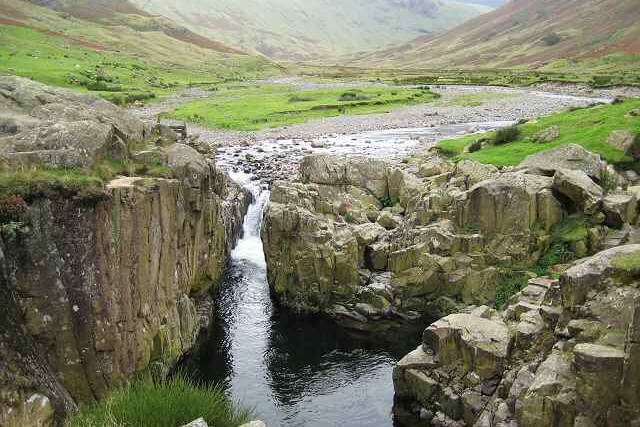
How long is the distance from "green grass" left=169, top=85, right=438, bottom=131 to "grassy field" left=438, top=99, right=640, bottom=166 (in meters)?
40.2

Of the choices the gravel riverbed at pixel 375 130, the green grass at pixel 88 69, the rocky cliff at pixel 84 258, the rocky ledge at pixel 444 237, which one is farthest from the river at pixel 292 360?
the green grass at pixel 88 69

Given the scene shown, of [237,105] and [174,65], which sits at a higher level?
[174,65]

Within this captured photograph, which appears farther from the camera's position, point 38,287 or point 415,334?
point 415,334

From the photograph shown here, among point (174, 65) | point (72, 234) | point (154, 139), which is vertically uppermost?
point (174, 65)

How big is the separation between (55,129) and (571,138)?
38244 mm

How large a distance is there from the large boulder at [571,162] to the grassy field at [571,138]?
5233 mm

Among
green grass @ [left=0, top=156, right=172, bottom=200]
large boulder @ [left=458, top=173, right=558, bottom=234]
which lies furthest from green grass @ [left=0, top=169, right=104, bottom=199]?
large boulder @ [left=458, top=173, right=558, bottom=234]

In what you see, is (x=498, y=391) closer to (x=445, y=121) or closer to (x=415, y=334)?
(x=415, y=334)

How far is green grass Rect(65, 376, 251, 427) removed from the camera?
49.7 feet

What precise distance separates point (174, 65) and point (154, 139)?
6453 inches

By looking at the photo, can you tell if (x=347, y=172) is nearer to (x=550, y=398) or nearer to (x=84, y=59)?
(x=550, y=398)

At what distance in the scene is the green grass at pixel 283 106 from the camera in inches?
3597

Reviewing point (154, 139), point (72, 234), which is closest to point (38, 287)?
point (72, 234)

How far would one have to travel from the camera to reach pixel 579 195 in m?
33.4
